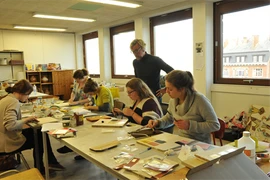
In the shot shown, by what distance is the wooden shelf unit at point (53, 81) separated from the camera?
692cm

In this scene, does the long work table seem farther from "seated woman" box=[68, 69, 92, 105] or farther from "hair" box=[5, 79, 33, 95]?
"seated woman" box=[68, 69, 92, 105]

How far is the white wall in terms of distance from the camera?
6758 millimetres

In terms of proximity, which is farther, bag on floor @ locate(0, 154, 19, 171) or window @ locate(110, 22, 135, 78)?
window @ locate(110, 22, 135, 78)

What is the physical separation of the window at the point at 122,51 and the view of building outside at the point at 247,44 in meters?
2.59

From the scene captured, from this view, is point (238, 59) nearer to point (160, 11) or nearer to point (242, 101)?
point (242, 101)

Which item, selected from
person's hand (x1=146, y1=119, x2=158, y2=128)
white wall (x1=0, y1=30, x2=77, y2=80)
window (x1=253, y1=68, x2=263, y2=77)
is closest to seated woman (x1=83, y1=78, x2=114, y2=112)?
person's hand (x1=146, y1=119, x2=158, y2=128)

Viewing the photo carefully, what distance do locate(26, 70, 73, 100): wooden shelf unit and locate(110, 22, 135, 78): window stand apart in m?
1.54

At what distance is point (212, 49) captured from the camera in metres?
4.29

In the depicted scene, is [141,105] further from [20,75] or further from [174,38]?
[20,75]

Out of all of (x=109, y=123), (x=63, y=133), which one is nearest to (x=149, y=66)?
(x=109, y=123)

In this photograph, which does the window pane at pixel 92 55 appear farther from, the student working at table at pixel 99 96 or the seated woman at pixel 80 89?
the student working at table at pixel 99 96

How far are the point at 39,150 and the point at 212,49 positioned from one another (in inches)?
129

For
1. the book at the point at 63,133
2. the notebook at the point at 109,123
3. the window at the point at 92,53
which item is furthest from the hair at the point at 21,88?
the window at the point at 92,53

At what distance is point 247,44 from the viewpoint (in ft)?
12.7
